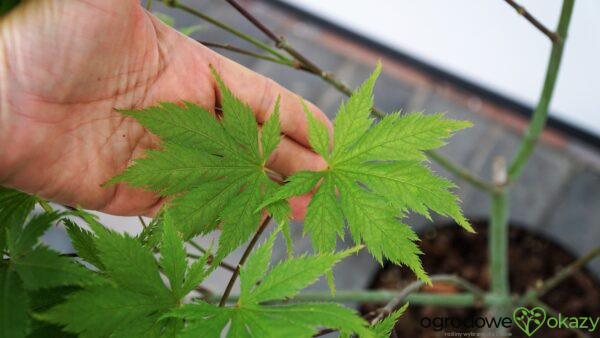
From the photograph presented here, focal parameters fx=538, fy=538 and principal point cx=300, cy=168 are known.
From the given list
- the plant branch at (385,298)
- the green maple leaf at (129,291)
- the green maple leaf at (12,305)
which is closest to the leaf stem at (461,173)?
the plant branch at (385,298)

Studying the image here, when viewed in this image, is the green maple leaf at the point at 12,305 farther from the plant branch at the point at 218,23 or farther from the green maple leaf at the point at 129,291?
the plant branch at the point at 218,23

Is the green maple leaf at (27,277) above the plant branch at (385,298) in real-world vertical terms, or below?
above

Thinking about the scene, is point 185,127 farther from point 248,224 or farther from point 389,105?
point 389,105

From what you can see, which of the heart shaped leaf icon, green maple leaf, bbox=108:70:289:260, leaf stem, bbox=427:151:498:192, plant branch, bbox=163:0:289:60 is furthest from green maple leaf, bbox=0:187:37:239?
the heart shaped leaf icon

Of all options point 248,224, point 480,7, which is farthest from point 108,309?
point 480,7

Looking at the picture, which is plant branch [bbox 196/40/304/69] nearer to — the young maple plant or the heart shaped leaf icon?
the young maple plant

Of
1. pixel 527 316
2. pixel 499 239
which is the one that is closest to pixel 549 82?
pixel 499 239

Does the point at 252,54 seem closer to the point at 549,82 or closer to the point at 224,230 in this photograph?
the point at 224,230
